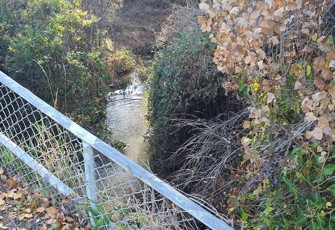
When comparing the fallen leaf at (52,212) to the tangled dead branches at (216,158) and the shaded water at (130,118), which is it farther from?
the shaded water at (130,118)

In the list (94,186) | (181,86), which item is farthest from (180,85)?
(94,186)

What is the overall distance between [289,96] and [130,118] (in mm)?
7240

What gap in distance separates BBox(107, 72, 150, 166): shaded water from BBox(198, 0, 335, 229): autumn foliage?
535 cm

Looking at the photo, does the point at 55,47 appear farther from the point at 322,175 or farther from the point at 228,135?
the point at 322,175

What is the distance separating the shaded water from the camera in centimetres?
824

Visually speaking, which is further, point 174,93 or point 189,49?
point 174,93

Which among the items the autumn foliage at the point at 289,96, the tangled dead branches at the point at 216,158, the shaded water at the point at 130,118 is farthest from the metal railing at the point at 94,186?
the shaded water at the point at 130,118

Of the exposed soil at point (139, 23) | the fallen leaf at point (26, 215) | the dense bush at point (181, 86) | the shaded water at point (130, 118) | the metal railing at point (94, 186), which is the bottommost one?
the shaded water at point (130, 118)

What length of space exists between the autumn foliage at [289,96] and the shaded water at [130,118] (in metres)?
5.35

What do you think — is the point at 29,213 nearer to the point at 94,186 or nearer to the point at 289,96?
the point at 94,186

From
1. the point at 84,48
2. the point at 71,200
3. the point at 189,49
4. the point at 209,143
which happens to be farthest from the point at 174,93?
the point at 71,200

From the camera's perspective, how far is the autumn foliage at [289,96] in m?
1.83

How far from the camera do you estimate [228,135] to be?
13.4 feet

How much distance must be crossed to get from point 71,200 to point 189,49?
3.42 m
